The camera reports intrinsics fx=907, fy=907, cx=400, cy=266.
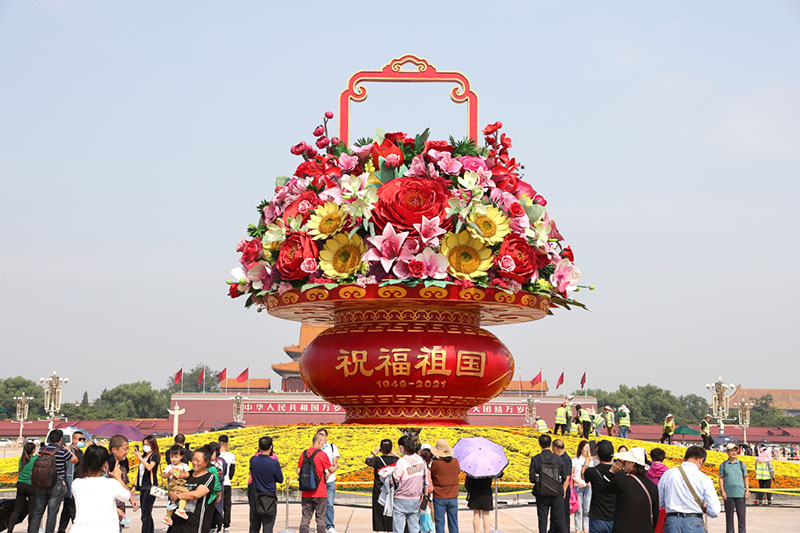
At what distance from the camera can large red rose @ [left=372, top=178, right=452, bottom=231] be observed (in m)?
15.0

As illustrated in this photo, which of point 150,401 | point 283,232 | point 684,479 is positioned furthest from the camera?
point 150,401

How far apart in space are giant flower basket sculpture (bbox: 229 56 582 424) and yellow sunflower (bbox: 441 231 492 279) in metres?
0.02

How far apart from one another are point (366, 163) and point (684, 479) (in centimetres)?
959

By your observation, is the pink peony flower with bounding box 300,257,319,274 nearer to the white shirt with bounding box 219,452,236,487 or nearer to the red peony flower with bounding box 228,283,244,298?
the red peony flower with bounding box 228,283,244,298

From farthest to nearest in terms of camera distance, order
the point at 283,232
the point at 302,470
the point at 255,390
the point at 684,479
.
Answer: the point at 255,390 < the point at 283,232 < the point at 302,470 < the point at 684,479

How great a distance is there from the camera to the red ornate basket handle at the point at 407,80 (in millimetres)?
17625

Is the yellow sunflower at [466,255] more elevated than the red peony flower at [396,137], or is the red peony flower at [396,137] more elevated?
the red peony flower at [396,137]

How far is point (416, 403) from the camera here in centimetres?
1575

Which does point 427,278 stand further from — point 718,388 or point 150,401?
point 150,401

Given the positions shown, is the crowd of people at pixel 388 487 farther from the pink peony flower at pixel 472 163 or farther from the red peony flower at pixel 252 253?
the pink peony flower at pixel 472 163

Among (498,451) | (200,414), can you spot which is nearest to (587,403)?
(200,414)

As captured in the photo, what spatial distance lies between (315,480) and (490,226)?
6.32 m

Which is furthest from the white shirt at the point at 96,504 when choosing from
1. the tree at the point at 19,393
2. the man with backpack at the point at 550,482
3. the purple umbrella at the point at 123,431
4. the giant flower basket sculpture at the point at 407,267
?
the tree at the point at 19,393

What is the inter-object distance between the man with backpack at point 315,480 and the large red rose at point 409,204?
530 cm
